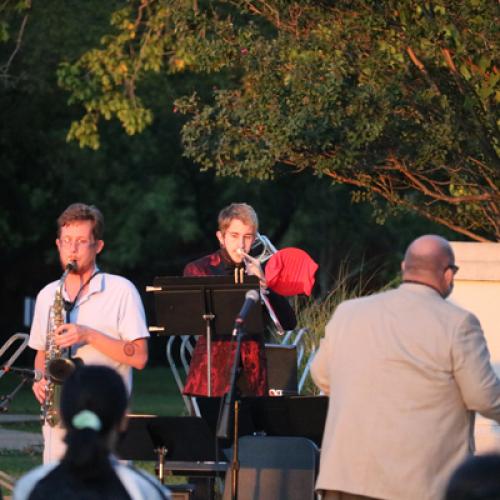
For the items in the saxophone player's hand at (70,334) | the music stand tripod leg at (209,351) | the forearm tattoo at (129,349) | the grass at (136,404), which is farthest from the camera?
the grass at (136,404)

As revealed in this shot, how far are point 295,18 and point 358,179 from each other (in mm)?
1599

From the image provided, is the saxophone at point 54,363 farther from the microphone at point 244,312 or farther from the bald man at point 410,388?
the bald man at point 410,388

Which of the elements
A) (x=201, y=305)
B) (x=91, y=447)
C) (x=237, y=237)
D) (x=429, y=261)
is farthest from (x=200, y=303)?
(x=91, y=447)

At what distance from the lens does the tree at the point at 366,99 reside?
11.7 meters

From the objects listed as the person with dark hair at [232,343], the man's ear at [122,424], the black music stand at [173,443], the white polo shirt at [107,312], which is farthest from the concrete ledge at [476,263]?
the man's ear at [122,424]

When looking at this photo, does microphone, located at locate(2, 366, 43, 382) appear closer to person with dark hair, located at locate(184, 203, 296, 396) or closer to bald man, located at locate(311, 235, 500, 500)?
person with dark hair, located at locate(184, 203, 296, 396)

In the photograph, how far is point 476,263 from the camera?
26.5 feet

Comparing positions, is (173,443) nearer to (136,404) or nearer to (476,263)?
(476,263)

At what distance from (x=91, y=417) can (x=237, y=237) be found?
4.38 meters

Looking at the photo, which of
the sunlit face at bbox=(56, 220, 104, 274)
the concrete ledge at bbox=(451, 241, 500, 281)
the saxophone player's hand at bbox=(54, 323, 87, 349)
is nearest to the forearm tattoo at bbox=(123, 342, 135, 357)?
the saxophone player's hand at bbox=(54, 323, 87, 349)

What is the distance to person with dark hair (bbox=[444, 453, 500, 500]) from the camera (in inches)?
129

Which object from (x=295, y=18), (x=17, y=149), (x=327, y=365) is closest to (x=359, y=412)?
(x=327, y=365)

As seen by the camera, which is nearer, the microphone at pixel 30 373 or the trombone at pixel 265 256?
the microphone at pixel 30 373

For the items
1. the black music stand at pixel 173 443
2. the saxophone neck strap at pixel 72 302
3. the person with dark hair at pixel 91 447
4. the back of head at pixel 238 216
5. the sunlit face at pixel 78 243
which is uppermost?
the back of head at pixel 238 216
